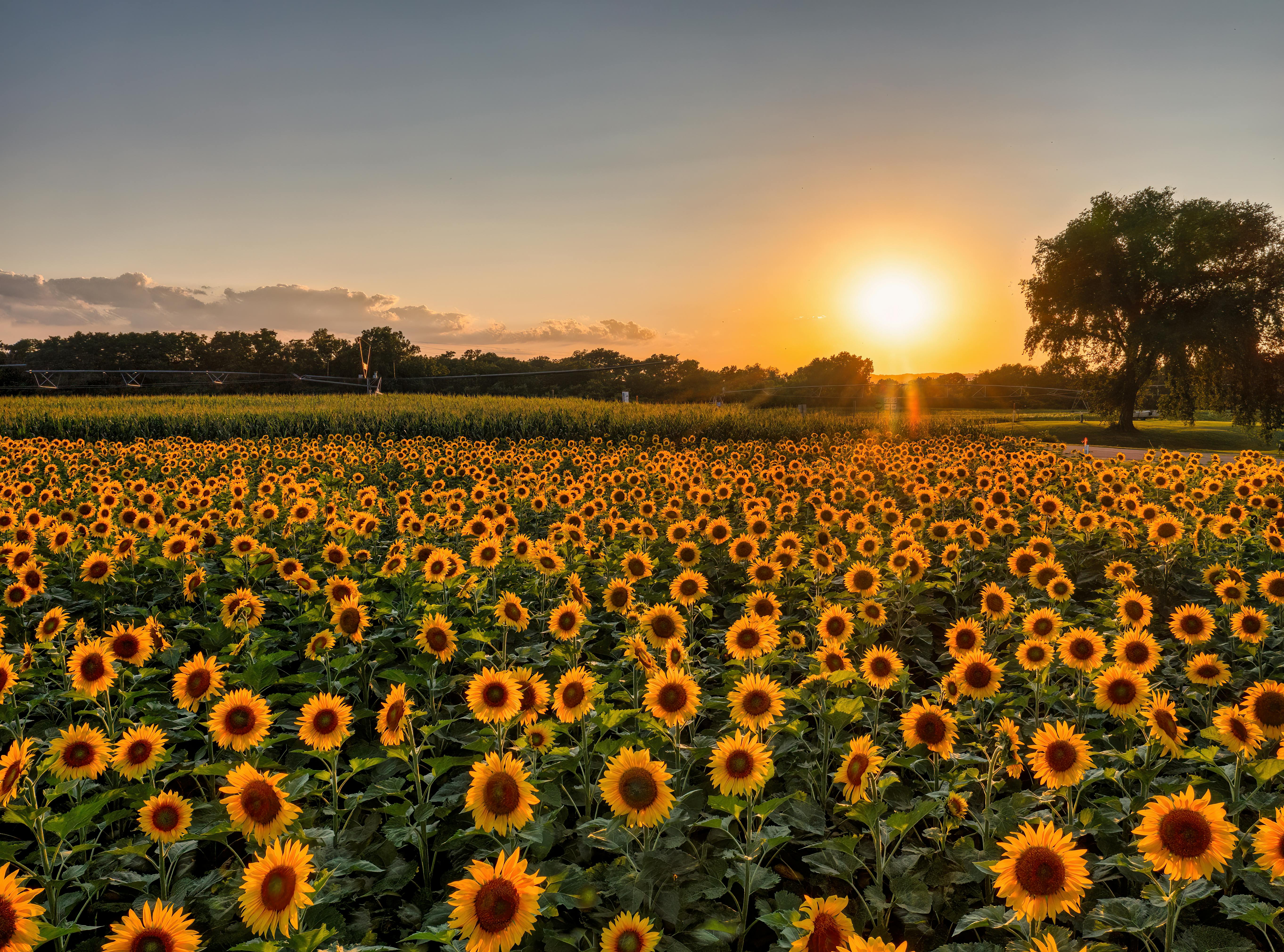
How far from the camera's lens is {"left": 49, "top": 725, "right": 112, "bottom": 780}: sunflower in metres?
2.91

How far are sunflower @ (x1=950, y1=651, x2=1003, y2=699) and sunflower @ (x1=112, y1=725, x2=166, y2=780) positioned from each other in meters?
3.86

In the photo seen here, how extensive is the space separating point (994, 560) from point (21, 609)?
8.68 meters

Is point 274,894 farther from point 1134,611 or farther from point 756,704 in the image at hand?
point 1134,611

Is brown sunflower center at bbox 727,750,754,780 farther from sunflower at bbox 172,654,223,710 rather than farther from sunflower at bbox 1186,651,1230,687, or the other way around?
sunflower at bbox 1186,651,1230,687

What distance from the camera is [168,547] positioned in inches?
222

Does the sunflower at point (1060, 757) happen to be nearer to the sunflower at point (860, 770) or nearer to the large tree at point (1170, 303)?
the sunflower at point (860, 770)

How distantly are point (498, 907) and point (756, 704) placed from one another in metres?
1.55

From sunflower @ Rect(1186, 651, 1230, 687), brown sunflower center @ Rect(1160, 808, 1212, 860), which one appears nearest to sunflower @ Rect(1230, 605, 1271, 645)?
sunflower @ Rect(1186, 651, 1230, 687)

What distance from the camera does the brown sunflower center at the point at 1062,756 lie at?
2861mm

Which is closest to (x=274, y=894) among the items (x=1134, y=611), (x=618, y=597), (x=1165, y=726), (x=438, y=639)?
(x=438, y=639)

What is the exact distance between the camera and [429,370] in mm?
75062

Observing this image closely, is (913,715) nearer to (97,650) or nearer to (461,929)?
(461,929)

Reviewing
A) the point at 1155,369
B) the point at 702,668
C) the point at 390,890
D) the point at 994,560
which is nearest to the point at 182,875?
the point at 390,890

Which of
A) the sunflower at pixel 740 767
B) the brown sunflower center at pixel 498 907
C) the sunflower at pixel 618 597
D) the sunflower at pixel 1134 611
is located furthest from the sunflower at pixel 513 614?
the sunflower at pixel 1134 611
